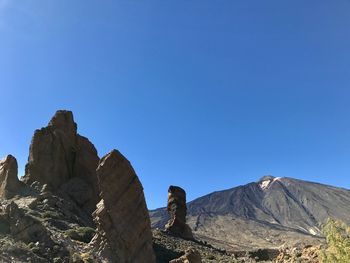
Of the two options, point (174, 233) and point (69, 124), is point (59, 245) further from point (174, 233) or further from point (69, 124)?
point (174, 233)

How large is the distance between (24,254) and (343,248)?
57.4 ft

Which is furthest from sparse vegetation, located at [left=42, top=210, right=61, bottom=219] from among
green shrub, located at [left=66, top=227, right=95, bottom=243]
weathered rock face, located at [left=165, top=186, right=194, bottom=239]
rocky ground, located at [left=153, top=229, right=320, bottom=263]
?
weathered rock face, located at [left=165, top=186, right=194, bottom=239]

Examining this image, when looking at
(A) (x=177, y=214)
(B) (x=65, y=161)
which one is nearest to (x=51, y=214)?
(B) (x=65, y=161)

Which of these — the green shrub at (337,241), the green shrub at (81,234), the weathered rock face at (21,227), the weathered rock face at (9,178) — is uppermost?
the weathered rock face at (9,178)

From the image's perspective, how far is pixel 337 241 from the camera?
23188 millimetres

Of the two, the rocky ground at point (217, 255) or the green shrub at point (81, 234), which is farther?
the green shrub at point (81, 234)

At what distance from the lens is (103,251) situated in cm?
3756

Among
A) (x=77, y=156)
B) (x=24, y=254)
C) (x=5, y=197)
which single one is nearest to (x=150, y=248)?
(x=24, y=254)

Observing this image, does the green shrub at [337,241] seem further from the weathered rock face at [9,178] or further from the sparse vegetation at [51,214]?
the weathered rock face at [9,178]

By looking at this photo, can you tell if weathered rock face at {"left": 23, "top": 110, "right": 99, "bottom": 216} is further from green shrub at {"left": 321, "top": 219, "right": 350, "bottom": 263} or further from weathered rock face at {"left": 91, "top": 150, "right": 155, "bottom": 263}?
green shrub at {"left": 321, "top": 219, "right": 350, "bottom": 263}

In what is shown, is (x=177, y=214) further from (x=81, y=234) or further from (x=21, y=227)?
(x=21, y=227)

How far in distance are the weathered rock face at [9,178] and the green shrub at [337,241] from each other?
35046 millimetres

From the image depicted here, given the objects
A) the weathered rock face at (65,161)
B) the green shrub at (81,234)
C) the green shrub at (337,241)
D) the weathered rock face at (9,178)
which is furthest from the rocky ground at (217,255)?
the weathered rock face at (9,178)

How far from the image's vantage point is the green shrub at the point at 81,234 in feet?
140
